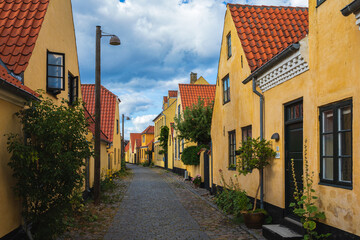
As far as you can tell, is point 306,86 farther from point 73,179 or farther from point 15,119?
point 15,119

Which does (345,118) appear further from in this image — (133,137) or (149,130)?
(133,137)

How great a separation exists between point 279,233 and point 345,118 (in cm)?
261

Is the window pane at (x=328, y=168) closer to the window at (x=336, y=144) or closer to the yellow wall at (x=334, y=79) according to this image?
the window at (x=336, y=144)

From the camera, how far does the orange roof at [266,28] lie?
10.0 meters

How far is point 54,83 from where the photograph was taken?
27.9 ft

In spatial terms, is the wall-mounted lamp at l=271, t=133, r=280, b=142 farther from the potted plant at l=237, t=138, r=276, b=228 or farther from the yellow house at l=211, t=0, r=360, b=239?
the potted plant at l=237, t=138, r=276, b=228

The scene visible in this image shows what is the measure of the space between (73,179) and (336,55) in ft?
16.6

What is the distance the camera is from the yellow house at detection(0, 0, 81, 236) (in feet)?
18.5

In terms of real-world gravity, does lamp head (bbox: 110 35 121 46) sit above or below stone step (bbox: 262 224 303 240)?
above

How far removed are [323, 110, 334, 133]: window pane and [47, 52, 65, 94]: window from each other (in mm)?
5892

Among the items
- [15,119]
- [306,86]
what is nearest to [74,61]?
[15,119]

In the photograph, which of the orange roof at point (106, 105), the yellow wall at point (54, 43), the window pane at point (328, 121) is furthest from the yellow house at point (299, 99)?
the orange roof at point (106, 105)

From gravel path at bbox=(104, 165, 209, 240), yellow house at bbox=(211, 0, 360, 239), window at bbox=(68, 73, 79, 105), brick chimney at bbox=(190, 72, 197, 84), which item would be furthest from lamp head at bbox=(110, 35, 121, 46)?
brick chimney at bbox=(190, 72, 197, 84)

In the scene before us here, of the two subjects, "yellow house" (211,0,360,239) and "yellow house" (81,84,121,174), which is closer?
"yellow house" (211,0,360,239)
